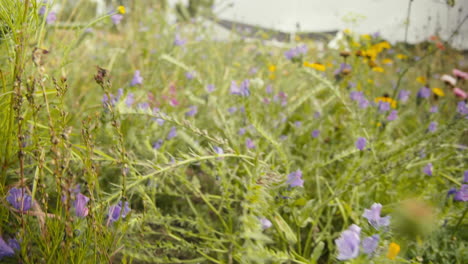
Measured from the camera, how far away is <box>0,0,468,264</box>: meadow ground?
1.97ft

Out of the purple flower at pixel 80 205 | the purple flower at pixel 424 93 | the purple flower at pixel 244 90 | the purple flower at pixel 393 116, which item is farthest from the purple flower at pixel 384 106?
the purple flower at pixel 80 205

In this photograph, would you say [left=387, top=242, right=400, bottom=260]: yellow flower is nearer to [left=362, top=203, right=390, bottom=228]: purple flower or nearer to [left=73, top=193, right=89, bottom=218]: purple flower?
[left=362, top=203, right=390, bottom=228]: purple flower

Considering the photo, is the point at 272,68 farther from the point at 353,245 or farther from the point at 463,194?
the point at 353,245

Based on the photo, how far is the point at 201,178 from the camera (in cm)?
162

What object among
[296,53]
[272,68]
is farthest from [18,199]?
[272,68]

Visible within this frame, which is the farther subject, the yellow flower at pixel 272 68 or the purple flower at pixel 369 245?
the yellow flower at pixel 272 68

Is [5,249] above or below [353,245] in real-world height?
below

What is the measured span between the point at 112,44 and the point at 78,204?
3.38m

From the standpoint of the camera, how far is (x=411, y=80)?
3648 mm

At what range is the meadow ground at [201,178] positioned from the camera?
0.60m

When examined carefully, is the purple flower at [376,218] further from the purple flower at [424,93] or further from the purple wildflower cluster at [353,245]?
the purple flower at [424,93]

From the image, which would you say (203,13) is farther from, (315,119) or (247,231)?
(247,231)

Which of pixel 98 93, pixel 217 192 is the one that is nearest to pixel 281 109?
pixel 217 192

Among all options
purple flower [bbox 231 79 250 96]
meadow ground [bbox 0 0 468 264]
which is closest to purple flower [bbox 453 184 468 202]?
meadow ground [bbox 0 0 468 264]
